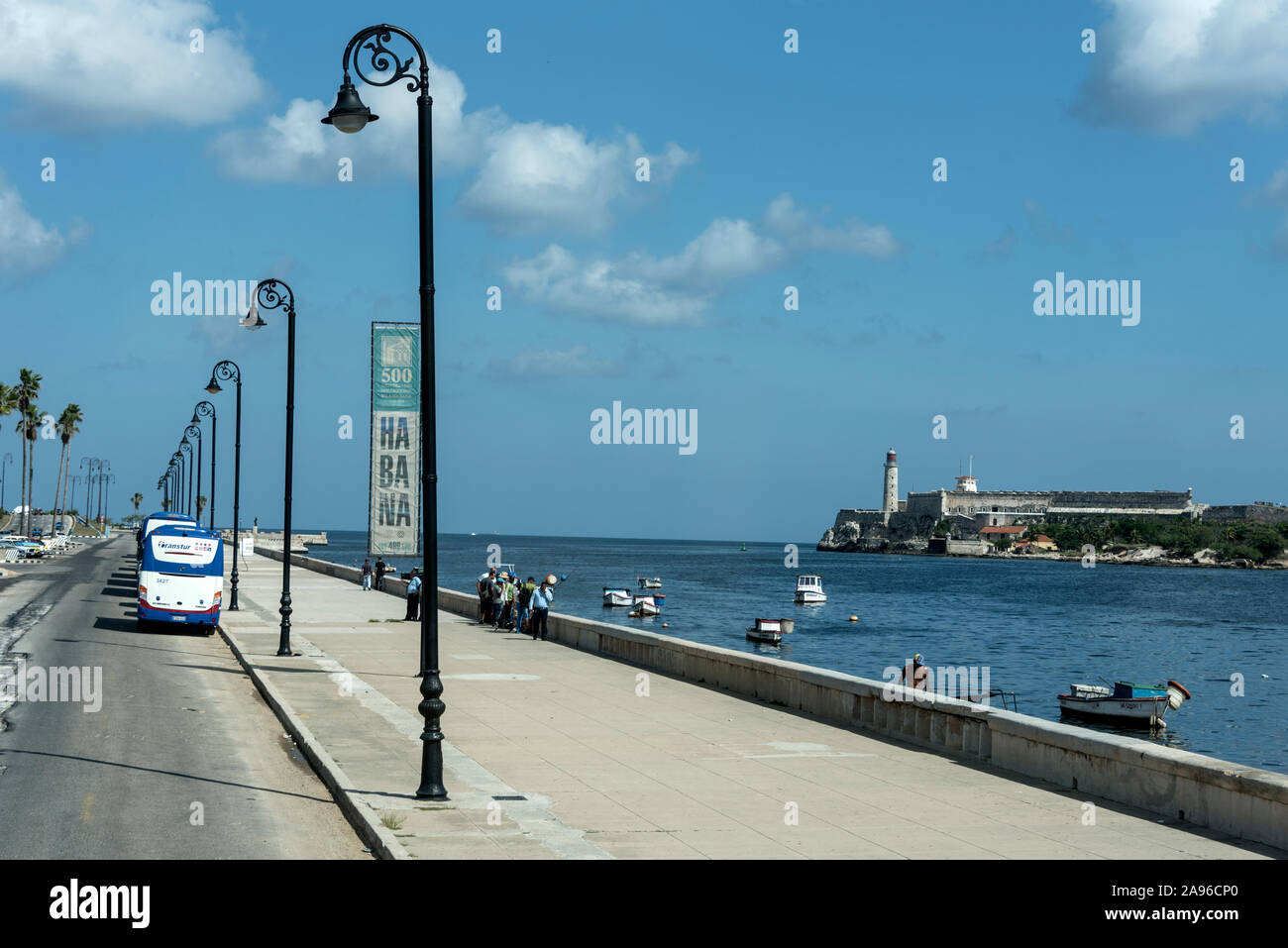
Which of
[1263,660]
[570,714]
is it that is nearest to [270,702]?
[570,714]

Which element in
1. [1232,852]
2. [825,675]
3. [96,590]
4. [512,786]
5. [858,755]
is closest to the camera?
[1232,852]

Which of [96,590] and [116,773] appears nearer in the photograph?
[116,773]

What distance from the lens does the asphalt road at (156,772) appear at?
1125cm

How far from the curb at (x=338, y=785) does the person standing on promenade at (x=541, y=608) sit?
454 inches

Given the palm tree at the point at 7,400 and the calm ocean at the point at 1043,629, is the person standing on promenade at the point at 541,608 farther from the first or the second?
the palm tree at the point at 7,400

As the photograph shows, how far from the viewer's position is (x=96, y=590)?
52031 mm

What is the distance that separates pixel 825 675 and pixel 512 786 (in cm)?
695

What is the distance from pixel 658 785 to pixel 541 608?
65.8 ft

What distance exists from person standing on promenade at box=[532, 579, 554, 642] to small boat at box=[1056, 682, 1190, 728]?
21.8 meters

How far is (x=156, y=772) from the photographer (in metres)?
14.7
